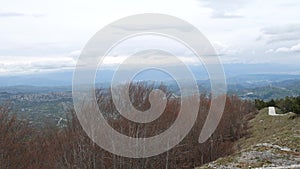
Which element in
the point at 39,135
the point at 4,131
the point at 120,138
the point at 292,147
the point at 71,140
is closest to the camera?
the point at 292,147

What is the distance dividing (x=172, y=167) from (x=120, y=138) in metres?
5.77

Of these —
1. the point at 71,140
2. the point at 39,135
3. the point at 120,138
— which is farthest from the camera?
the point at 39,135

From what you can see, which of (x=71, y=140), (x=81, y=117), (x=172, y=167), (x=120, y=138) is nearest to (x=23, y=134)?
(x=71, y=140)

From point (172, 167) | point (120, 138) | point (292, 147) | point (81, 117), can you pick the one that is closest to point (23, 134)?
point (81, 117)

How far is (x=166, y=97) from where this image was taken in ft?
98.3

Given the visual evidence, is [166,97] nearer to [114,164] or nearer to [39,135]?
[114,164]

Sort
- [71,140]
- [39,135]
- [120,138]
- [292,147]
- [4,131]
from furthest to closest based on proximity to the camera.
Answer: [39,135] < [4,131] < [71,140] < [120,138] < [292,147]

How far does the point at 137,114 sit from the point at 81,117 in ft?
13.2

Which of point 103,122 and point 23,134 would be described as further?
point 23,134

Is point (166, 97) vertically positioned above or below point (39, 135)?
above

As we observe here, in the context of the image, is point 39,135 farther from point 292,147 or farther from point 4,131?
point 292,147

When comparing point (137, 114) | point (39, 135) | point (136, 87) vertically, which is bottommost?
point (39, 135)

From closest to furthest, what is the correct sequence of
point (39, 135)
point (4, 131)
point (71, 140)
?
point (71, 140) < point (4, 131) < point (39, 135)

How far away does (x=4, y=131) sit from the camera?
29531 millimetres
